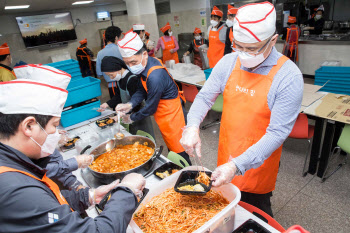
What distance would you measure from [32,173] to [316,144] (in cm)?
295

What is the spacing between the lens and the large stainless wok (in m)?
1.60

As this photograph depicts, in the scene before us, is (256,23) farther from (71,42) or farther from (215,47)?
(71,42)

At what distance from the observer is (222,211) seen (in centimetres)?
108

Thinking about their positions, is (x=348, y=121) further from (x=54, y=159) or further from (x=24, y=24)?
(x=24, y=24)

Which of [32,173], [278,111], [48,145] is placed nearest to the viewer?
[32,173]

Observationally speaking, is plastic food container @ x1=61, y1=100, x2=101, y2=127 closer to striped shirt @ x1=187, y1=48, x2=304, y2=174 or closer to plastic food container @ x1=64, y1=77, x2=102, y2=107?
plastic food container @ x1=64, y1=77, x2=102, y2=107

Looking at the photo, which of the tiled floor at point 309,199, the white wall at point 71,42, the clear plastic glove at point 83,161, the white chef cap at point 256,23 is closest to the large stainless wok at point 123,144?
the clear plastic glove at point 83,161

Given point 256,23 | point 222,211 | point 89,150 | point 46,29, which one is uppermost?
point 46,29

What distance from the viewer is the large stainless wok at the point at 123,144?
1602mm

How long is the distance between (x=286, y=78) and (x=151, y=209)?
1122 mm

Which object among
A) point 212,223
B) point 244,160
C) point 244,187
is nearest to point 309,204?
point 244,187

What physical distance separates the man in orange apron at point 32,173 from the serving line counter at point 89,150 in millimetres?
427

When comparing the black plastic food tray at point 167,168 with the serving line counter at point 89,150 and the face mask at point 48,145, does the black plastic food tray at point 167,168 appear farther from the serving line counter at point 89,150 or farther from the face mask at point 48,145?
the face mask at point 48,145

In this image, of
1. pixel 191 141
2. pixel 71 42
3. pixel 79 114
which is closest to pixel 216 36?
pixel 79 114
